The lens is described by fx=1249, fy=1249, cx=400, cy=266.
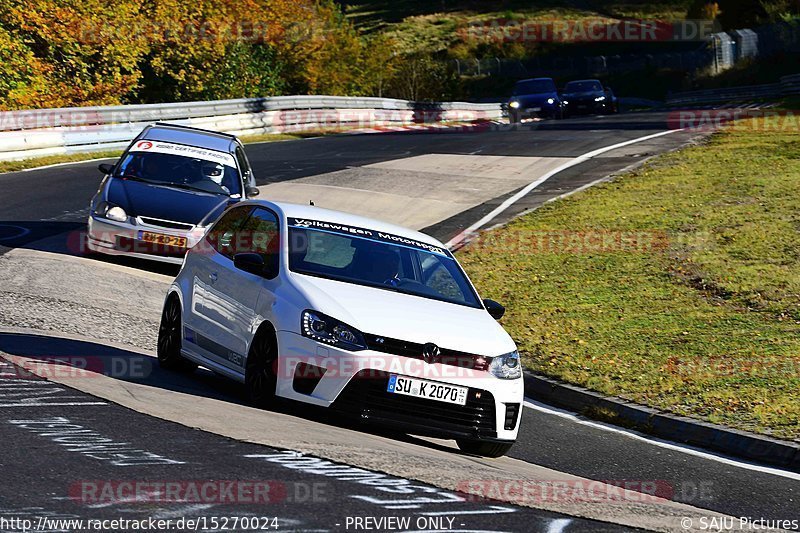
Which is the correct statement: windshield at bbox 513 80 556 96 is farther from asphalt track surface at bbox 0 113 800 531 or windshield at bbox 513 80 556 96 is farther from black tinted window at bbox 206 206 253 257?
black tinted window at bbox 206 206 253 257

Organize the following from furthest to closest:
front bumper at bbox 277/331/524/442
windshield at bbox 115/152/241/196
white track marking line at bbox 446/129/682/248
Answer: white track marking line at bbox 446/129/682/248 < windshield at bbox 115/152/241/196 < front bumper at bbox 277/331/524/442

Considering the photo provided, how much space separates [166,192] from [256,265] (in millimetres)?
7873

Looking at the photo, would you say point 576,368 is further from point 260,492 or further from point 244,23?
point 244,23

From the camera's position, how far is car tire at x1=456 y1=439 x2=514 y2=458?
902 cm

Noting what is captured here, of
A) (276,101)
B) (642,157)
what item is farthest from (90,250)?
(276,101)

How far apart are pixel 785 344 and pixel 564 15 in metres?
90.2

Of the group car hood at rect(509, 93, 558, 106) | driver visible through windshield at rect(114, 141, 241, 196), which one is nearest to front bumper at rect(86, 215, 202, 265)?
driver visible through windshield at rect(114, 141, 241, 196)

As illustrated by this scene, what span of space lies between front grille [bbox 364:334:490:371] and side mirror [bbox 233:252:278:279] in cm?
121

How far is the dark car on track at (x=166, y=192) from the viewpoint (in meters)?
16.3

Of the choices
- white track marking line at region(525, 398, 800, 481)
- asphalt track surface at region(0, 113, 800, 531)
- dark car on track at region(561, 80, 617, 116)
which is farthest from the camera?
dark car on track at region(561, 80, 617, 116)

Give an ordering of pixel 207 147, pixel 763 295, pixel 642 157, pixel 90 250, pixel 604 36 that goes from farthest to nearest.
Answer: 1. pixel 604 36
2. pixel 642 157
3. pixel 207 147
4. pixel 90 250
5. pixel 763 295

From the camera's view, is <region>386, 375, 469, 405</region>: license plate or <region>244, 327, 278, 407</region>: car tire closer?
<region>386, 375, 469, 405</region>: license plate

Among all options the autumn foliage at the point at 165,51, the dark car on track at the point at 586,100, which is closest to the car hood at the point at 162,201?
the autumn foliage at the point at 165,51

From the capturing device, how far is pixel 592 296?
1612 cm
